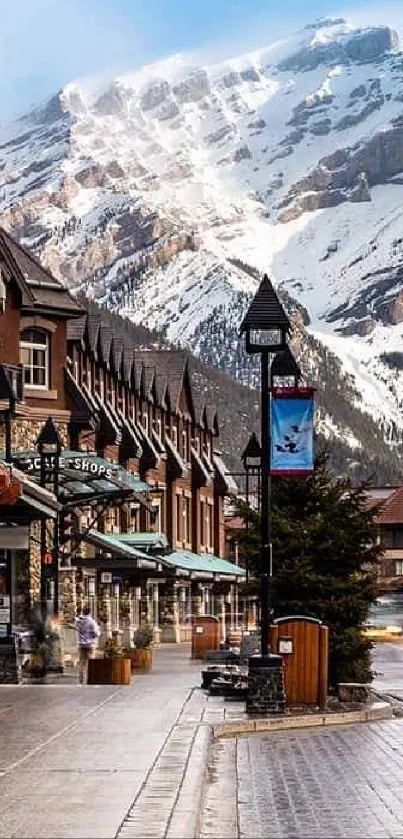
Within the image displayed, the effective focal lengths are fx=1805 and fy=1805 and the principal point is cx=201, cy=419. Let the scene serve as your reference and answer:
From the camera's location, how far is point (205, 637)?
173 ft

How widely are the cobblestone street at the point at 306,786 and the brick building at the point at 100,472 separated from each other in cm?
686

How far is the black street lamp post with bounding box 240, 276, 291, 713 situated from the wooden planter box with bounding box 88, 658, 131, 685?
7.87 metres

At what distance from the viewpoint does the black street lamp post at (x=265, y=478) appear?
26422 millimetres

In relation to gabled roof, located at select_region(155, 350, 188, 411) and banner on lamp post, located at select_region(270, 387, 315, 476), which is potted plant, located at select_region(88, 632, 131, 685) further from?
gabled roof, located at select_region(155, 350, 188, 411)

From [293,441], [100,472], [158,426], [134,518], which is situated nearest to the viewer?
[293,441]

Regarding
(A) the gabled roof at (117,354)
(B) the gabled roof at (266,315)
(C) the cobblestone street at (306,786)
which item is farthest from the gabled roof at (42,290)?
(C) the cobblestone street at (306,786)

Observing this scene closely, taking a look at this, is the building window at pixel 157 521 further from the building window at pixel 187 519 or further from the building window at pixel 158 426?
the building window at pixel 187 519

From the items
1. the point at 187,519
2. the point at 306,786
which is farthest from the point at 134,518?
the point at 306,786

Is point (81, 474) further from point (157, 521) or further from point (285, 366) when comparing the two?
point (157, 521)

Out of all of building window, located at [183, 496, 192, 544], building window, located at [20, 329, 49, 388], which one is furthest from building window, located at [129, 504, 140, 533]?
building window, located at [183, 496, 192, 544]

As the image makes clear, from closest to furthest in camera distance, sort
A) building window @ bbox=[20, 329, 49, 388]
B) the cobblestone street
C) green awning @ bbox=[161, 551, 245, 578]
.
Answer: the cobblestone street, building window @ bbox=[20, 329, 49, 388], green awning @ bbox=[161, 551, 245, 578]

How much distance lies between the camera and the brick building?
138 feet

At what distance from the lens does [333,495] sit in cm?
3191

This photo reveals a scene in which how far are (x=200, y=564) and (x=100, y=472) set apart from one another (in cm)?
2832
